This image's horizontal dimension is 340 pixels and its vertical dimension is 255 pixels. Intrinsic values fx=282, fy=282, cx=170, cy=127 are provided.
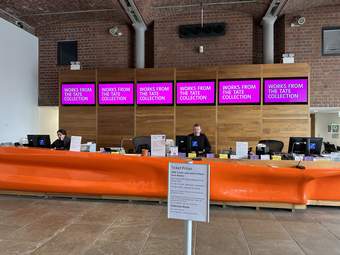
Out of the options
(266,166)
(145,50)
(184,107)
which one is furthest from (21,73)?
(266,166)

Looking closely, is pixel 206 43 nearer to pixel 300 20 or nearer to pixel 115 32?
pixel 300 20

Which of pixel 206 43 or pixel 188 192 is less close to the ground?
pixel 206 43

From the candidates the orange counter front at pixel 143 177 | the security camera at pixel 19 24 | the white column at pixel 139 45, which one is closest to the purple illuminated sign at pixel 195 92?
the white column at pixel 139 45

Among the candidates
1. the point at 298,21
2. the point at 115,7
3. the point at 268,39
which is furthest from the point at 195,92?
the point at 298,21

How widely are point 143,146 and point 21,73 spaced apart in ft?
16.2

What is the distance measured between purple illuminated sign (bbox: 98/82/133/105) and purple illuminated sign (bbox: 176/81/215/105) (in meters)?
1.30

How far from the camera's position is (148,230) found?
3.27 metres

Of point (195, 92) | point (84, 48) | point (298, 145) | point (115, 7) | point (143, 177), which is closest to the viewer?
point (143, 177)

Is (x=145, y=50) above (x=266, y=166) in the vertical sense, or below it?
above

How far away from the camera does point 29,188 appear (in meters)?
4.41

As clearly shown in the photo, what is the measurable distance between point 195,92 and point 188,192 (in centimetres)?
534

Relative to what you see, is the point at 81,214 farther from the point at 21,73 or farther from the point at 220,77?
the point at 21,73

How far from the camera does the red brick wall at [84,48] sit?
832cm

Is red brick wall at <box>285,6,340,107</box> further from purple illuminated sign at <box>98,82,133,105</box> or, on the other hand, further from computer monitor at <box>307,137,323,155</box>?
purple illuminated sign at <box>98,82,133,105</box>
